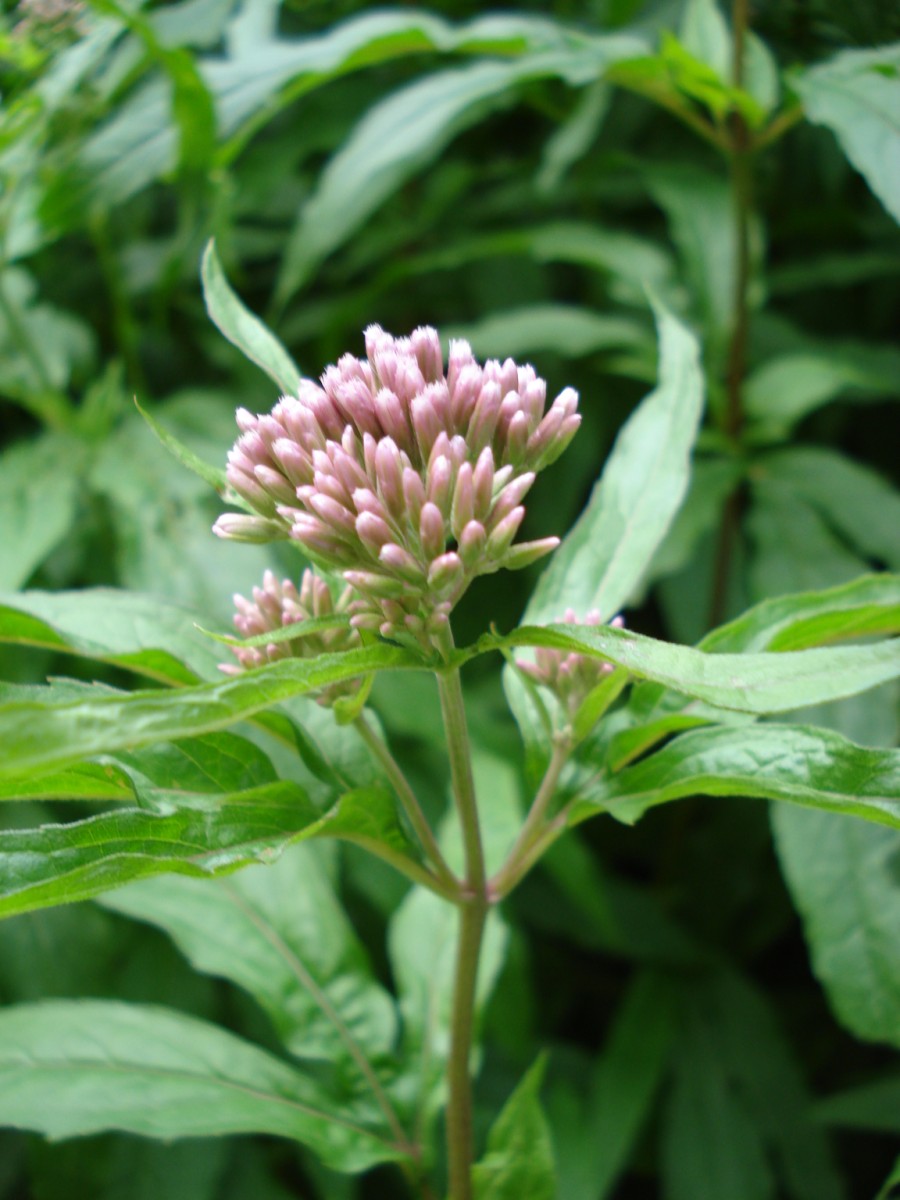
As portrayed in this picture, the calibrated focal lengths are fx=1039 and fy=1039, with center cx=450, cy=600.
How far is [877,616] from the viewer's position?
84 cm

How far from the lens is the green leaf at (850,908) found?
115 centimetres

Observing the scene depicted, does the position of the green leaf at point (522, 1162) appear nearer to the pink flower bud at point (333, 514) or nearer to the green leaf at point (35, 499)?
the pink flower bud at point (333, 514)

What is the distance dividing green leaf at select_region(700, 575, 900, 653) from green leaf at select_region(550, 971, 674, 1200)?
2.66ft

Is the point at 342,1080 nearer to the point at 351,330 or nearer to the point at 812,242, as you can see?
the point at 351,330

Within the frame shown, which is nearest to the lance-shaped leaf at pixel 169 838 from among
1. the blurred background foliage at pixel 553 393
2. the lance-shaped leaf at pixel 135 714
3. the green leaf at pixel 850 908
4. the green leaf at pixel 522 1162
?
the lance-shaped leaf at pixel 135 714

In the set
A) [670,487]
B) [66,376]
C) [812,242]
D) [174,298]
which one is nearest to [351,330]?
[174,298]

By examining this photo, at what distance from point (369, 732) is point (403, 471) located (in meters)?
0.24

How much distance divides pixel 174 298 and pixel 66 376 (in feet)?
1.54

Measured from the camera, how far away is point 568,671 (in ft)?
3.05

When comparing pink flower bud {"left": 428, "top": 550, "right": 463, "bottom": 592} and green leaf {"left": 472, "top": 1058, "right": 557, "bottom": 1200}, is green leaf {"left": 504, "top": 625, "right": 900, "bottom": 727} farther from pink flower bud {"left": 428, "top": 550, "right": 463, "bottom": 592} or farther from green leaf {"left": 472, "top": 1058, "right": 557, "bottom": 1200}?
green leaf {"left": 472, "top": 1058, "right": 557, "bottom": 1200}

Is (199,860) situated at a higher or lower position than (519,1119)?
higher

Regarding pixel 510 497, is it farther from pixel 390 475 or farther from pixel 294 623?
pixel 294 623

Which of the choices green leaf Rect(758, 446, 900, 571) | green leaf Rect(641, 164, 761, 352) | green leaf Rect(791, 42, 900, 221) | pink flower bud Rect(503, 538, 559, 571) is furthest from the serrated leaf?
green leaf Rect(641, 164, 761, 352)

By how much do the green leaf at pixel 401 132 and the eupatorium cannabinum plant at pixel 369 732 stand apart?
24.2 inches
